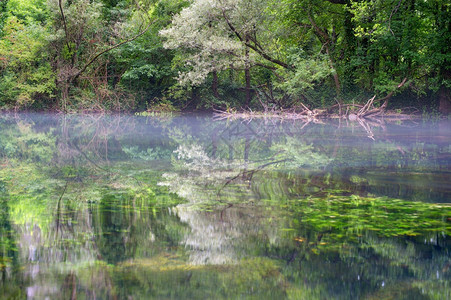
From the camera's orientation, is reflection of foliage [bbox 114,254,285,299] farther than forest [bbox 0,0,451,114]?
No

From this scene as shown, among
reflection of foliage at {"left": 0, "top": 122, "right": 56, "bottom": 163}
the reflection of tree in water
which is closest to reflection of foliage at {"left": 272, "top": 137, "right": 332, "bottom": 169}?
the reflection of tree in water

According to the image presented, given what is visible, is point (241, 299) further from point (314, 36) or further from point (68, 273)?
point (314, 36)

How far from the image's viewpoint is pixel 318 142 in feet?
35.0

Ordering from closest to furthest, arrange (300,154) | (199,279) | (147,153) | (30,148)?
(199,279) < (300,154) < (147,153) < (30,148)

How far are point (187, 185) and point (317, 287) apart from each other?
3.12 metres

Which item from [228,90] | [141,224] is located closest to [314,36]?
[228,90]

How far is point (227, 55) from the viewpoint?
76.6 ft

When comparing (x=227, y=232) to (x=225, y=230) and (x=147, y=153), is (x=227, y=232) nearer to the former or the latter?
(x=225, y=230)

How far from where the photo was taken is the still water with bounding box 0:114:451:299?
252 cm

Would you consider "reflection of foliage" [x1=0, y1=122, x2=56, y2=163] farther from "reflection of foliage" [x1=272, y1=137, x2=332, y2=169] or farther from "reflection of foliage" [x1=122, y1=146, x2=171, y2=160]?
"reflection of foliage" [x1=272, y1=137, x2=332, y2=169]

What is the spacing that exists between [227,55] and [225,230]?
20622 millimetres

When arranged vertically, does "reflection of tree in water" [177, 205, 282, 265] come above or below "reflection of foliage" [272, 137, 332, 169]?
below

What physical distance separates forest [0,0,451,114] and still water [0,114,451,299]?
14.5 meters

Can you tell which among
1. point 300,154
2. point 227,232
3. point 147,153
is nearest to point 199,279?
point 227,232
